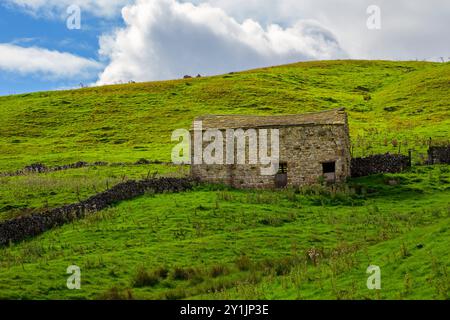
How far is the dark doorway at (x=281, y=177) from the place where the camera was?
39.2 m

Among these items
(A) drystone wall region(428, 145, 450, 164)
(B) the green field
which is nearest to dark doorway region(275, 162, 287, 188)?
(B) the green field

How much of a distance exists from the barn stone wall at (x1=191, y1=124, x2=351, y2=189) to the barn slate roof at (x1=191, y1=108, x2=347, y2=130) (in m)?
0.50

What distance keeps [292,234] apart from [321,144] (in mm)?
13131

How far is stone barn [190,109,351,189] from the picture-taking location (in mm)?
38625

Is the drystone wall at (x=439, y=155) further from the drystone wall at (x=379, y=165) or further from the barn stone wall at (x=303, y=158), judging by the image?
the barn stone wall at (x=303, y=158)

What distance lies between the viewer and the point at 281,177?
39.3 meters

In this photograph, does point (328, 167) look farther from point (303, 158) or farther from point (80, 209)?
point (80, 209)

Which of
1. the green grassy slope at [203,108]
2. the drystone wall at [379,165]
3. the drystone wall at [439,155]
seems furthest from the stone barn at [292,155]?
the green grassy slope at [203,108]

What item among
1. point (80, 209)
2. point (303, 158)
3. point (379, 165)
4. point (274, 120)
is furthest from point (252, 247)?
point (274, 120)

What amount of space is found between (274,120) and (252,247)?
18.2 meters

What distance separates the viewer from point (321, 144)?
38.9 meters

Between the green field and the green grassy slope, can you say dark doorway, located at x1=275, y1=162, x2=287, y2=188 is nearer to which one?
the green field
